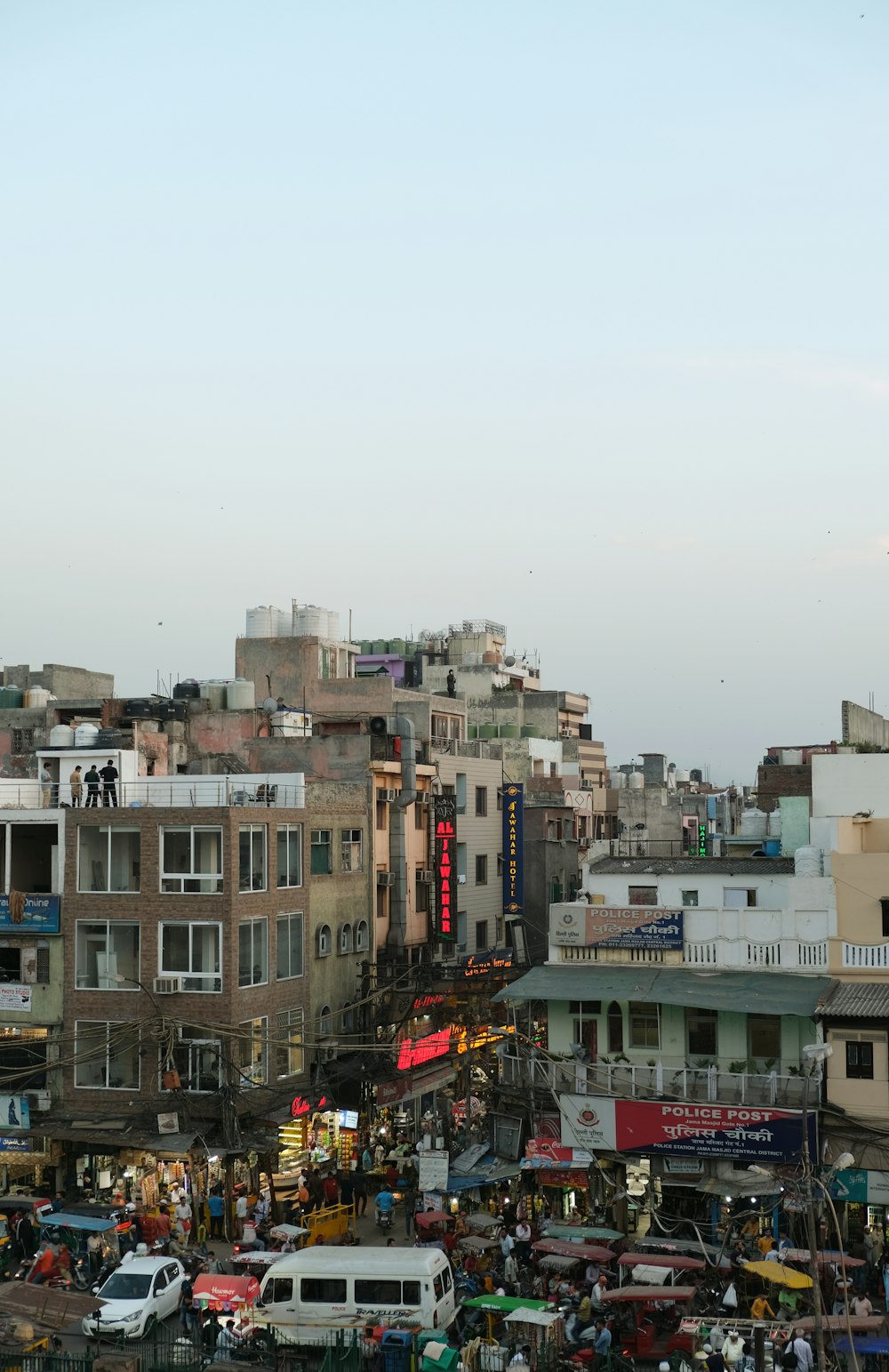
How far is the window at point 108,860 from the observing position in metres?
42.0

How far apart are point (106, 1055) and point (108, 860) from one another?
547 cm

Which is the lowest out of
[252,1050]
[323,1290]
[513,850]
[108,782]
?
[323,1290]

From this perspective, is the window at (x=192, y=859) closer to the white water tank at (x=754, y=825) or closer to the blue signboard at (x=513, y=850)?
the white water tank at (x=754, y=825)

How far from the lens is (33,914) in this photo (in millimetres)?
41969

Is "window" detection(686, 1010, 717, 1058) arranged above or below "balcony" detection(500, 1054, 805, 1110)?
above

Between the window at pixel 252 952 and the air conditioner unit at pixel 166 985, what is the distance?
169 cm

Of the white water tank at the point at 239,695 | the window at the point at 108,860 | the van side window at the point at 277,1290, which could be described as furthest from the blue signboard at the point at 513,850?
the van side window at the point at 277,1290

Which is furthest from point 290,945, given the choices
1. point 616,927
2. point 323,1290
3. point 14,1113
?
point 323,1290

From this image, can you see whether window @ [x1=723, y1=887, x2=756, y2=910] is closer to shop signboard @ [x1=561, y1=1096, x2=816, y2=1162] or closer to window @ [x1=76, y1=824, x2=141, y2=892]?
shop signboard @ [x1=561, y1=1096, x2=816, y2=1162]

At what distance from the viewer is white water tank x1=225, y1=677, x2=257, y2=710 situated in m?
59.3

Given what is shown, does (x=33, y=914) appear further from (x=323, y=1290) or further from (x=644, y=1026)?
(x=644, y=1026)

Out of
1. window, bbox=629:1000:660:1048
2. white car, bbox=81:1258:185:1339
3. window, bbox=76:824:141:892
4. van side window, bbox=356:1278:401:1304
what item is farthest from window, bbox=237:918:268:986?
van side window, bbox=356:1278:401:1304

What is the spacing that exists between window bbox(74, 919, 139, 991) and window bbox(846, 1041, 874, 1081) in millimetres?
19458

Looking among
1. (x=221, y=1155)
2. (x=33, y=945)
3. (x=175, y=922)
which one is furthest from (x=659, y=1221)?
(x=33, y=945)
